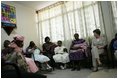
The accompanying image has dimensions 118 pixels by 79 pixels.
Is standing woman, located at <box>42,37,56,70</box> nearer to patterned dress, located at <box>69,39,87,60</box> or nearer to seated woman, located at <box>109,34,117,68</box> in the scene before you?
patterned dress, located at <box>69,39,87,60</box>

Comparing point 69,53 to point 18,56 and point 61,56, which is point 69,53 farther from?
point 18,56

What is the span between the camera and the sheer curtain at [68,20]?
432 cm

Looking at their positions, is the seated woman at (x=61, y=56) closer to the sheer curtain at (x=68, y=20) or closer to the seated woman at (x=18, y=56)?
the sheer curtain at (x=68, y=20)

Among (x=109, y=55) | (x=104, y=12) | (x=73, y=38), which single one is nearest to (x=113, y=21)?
(x=104, y=12)

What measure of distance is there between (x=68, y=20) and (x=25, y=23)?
160 centimetres

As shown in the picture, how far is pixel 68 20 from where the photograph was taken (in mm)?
4770

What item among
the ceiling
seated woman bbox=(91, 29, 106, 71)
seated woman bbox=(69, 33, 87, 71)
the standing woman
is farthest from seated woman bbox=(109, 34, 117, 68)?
the ceiling

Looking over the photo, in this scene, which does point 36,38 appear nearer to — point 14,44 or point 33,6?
point 33,6

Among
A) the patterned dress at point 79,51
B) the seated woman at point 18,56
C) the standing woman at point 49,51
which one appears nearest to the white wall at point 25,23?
the standing woman at point 49,51

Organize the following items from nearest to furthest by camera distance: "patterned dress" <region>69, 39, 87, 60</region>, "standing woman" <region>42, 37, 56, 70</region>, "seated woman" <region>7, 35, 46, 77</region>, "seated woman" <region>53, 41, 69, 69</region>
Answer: "seated woman" <region>7, 35, 46, 77</region> < "patterned dress" <region>69, 39, 87, 60</region> < "seated woman" <region>53, 41, 69, 69</region> < "standing woman" <region>42, 37, 56, 70</region>

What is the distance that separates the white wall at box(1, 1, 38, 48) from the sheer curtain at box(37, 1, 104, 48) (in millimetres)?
245

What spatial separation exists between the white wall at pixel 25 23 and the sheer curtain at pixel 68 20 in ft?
0.81

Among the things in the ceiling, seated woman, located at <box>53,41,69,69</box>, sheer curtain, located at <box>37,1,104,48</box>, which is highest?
the ceiling

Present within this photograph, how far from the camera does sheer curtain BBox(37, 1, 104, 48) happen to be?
4.32m
